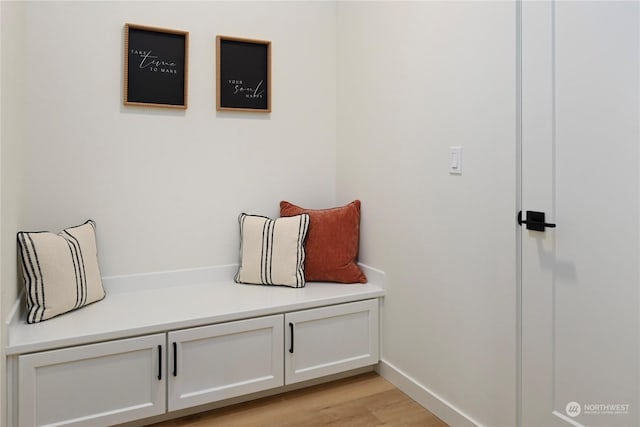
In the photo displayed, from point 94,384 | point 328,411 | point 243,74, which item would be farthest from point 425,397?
point 243,74

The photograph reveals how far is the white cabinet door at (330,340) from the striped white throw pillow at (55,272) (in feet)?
3.11

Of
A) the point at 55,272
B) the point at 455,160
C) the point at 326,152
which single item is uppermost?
the point at 326,152

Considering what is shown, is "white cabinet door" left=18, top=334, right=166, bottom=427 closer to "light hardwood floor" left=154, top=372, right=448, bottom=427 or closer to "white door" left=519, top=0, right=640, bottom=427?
"light hardwood floor" left=154, top=372, right=448, bottom=427

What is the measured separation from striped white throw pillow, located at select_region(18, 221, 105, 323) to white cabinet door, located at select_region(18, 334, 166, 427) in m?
0.26

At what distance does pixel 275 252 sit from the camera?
2.48 metres

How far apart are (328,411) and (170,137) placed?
161 cm

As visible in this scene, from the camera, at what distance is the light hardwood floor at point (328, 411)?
80.6 inches

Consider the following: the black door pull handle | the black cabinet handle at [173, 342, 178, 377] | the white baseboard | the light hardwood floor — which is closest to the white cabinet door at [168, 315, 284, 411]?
the black cabinet handle at [173, 342, 178, 377]

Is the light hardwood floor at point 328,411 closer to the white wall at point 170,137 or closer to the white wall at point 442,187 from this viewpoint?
the white wall at point 442,187

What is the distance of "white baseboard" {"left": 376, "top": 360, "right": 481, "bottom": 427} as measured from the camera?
1.96 m

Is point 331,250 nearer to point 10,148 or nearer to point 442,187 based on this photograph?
point 442,187

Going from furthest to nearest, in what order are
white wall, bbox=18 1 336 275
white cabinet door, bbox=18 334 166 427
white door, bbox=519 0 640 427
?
white wall, bbox=18 1 336 275 < white cabinet door, bbox=18 334 166 427 < white door, bbox=519 0 640 427

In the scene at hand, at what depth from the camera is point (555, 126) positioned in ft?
5.01

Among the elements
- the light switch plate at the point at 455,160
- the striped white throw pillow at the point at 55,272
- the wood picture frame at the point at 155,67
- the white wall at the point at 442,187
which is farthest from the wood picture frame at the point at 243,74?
the light switch plate at the point at 455,160
